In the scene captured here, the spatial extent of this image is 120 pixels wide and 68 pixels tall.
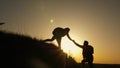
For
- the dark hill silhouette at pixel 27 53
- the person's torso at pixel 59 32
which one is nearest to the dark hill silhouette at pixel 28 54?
the dark hill silhouette at pixel 27 53

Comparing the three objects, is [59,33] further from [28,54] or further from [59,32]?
[28,54]

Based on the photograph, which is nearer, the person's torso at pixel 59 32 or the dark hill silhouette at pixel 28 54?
the dark hill silhouette at pixel 28 54

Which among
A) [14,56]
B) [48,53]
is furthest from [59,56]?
[14,56]

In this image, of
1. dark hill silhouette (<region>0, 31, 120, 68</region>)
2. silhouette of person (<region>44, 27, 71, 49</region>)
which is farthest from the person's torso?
dark hill silhouette (<region>0, 31, 120, 68</region>)

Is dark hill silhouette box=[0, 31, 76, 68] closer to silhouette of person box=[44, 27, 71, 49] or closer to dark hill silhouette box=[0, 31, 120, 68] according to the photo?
dark hill silhouette box=[0, 31, 120, 68]

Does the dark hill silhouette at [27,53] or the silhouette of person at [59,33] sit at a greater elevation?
the silhouette of person at [59,33]

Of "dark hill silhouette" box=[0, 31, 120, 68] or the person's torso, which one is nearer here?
"dark hill silhouette" box=[0, 31, 120, 68]

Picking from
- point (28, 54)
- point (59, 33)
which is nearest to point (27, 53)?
point (28, 54)

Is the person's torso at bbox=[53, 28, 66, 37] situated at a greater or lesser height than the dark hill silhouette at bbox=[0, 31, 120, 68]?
greater

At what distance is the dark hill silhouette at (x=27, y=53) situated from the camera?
17.1 meters

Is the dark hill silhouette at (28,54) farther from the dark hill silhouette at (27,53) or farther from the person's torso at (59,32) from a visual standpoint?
the person's torso at (59,32)

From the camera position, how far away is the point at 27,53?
18.7m

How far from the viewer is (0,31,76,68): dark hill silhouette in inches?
673

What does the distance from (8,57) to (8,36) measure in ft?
10.3
